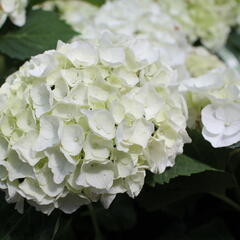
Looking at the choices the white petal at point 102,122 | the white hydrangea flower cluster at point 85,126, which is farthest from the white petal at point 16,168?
the white petal at point 102,122

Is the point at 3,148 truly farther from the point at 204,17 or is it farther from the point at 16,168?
the point at 204,17

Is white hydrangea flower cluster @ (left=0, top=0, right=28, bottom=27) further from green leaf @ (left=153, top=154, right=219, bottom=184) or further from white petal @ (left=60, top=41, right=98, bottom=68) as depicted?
green leaf @ (left=153, top=154, right=219, bottom=184)

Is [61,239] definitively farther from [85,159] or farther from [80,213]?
[85,159]

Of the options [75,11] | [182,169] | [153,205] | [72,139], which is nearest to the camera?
Result: [72,139]

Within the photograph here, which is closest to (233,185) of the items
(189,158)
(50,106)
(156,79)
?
(189,158)

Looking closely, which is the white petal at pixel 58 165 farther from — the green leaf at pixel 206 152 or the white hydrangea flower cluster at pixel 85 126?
the green leaf at pixel 206 152

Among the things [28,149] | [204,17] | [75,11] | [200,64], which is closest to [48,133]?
[28,149]

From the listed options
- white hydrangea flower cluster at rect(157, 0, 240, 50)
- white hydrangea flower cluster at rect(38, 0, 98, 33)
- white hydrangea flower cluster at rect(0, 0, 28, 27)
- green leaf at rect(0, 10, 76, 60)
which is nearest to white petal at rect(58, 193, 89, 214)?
green leaf at rect(0, 10, 76, 60)
